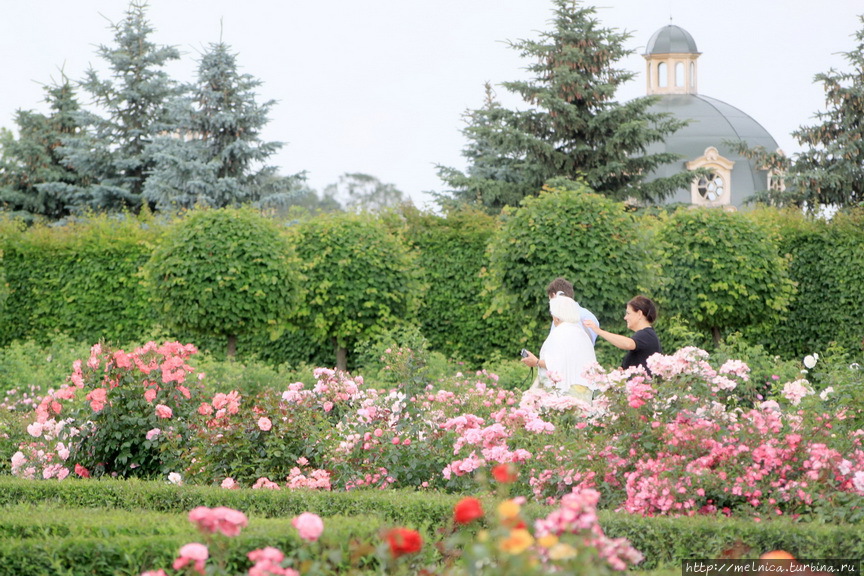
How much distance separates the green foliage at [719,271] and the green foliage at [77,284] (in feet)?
23.2

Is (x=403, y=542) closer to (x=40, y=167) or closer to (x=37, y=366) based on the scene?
(x=37, y=366)

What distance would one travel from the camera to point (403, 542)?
2.22 meters

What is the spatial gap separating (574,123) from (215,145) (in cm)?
785

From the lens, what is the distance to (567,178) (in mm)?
18562

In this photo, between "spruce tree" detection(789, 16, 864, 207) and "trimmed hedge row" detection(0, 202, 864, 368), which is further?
"spruce tree" detection(789, 16, 864, 207)

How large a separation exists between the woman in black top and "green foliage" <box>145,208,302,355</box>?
244 inches

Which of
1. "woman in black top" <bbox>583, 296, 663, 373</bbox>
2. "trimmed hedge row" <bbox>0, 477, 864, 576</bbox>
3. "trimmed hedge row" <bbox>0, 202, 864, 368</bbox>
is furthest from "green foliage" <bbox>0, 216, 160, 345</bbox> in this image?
"trimmed hedge row" <bbox>0, 477, 864, 576</bbox>

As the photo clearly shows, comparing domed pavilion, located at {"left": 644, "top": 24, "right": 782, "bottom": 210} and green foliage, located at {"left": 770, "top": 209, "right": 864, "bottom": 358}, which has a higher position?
domed pavilion, located at {"left": 644, "top": 24, "right": 782, "bottom": 210}

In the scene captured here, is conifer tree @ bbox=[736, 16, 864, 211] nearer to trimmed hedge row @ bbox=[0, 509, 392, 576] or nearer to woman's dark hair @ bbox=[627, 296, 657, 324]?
woman's dark hair @ bbox=[627, 296, 657, 324]

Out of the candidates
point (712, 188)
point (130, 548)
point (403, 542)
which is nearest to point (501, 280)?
point (130, 548)

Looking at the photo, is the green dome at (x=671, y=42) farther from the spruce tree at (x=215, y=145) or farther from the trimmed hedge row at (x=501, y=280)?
the trimmed hedge row at (x=501, y=280)

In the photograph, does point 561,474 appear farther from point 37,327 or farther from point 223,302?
point 37,327

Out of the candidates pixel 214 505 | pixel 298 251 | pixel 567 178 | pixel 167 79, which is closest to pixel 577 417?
pixel 214 505

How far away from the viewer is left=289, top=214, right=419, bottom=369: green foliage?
12.8 meters
